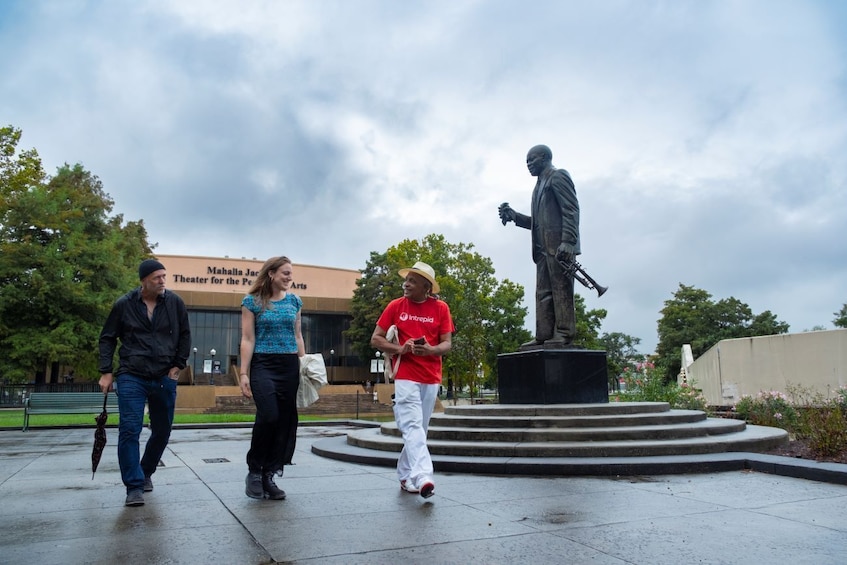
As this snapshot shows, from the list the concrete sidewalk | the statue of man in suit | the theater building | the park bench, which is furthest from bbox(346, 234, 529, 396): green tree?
the concrete sidewalk

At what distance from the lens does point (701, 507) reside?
4.47m

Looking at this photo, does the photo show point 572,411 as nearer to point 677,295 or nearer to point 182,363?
point 182,363

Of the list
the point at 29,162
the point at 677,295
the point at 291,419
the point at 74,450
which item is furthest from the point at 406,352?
the point at 677,295

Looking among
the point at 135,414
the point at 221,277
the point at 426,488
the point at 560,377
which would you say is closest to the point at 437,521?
the point at 426,488

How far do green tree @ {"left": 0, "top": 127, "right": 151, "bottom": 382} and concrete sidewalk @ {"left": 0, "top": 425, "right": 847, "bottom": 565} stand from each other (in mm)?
28524

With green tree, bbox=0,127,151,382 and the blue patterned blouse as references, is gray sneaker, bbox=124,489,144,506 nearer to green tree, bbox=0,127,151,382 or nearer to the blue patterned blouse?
the blue patterned blouse

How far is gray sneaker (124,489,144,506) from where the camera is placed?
4.71m

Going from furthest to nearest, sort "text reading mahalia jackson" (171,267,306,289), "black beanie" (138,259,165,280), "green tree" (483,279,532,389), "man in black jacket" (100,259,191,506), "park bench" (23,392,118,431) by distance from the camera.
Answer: "text reading mahalia jackson" (171,267,306,289) → "green tree" (483,279,532,389) → "park bench" (23,392,118,431) → "black beanie" (138,259,165,280) → "man in black jacket" (100,259,191,506)

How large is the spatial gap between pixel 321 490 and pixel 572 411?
3969 mm

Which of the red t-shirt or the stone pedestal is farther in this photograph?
the stone pedestal

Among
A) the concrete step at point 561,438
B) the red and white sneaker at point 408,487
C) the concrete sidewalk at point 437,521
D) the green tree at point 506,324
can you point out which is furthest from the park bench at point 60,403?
the green tree at point 506,324

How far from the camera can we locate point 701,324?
52969 millimetres

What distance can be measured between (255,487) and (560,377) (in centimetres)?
517

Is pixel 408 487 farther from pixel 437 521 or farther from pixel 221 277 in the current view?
pixel 221 277
